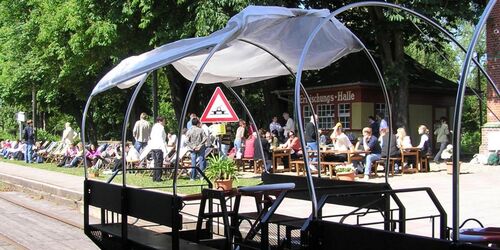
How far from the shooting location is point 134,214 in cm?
545

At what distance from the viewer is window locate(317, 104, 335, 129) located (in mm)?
28484

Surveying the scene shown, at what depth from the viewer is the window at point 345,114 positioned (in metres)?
27.5

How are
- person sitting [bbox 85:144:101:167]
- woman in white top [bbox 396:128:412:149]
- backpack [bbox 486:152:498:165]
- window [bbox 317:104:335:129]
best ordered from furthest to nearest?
window [bbox 317:104:335:129], person sitting [bbox 85:144:101:167], backpack [bbox 486:152:498:165], woman in white top [bbox 396:128:412:149]

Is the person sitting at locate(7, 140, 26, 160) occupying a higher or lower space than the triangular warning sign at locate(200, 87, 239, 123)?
lower

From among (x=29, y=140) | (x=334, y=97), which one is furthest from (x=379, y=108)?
(x=29, y=140)

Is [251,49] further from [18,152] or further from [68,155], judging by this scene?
[18,152]

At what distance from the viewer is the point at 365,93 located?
27078 mm

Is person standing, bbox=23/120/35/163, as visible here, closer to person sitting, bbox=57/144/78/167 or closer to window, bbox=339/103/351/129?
person sitting, bbox=57/144/78/167

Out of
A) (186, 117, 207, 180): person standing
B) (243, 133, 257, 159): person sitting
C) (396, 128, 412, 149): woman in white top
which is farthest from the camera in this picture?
(243, 133, 257, 159): person sitting

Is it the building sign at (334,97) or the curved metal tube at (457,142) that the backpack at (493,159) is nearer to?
the building sign at (334,97)

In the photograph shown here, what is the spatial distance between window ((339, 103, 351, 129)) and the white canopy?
801 inches

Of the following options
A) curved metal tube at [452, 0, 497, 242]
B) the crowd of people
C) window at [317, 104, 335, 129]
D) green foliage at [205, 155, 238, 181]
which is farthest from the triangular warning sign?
window at [317, 104, 335, 129]

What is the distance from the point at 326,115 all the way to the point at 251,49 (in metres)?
22.7

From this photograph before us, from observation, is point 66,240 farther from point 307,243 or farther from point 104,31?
point 104,31
